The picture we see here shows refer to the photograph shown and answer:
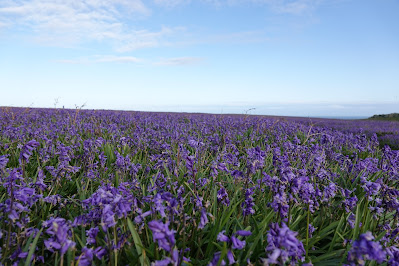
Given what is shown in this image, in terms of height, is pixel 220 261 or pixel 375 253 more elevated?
pixel 375 253

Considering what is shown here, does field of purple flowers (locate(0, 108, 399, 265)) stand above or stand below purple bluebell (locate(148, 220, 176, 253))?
below

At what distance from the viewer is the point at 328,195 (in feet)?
9.44

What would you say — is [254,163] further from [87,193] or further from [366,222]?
[87,193]

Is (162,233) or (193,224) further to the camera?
(193,224)

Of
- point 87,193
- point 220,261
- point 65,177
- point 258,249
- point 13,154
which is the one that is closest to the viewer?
point 220,261

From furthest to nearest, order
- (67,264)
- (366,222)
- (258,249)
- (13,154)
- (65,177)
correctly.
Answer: (13,154) < (65,177) < (366,222) < (258,249) < (67,264)

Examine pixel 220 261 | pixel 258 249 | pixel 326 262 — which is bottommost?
pixel 326 262

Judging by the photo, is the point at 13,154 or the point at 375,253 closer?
the point at 375,253

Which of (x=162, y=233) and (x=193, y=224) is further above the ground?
(x=162, y=233)

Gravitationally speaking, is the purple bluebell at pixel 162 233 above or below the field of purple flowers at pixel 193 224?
above

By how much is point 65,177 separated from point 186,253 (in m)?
2.71

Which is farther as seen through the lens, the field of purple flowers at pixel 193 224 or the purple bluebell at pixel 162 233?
the field of purple flowers at pixel 193 224

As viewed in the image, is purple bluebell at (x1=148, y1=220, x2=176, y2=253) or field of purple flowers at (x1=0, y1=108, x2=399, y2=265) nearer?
purple bluebell at (x1=148, y1=220, x2=176, y2=253)

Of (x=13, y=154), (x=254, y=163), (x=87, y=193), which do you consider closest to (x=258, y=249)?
(x=254, y=163)
